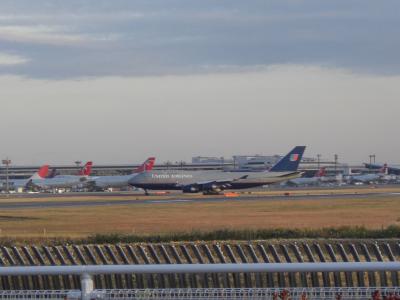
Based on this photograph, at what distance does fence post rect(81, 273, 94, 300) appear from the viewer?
7.18 metres

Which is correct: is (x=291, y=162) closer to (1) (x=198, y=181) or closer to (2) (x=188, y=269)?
(1) (x=198, y=181)

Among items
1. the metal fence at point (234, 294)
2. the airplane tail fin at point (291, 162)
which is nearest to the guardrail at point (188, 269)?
the metal fence at point (234, 294)

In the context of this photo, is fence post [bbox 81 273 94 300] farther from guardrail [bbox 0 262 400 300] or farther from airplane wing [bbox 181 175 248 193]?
airplane wing [bbox 181 175 248 193]

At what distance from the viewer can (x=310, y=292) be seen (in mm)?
7391

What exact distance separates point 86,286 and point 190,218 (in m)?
52.2

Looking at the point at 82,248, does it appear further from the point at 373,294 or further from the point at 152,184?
the point at 152,184

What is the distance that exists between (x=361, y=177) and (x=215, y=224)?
15095cm

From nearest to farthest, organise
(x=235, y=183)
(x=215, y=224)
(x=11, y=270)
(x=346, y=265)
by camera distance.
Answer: (x=346, y=265) < (x=11, y=270) < (x=215, y=224) < (x=235, y=183)

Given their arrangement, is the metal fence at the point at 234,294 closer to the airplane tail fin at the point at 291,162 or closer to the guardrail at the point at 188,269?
the guardrail at the point at 188,269

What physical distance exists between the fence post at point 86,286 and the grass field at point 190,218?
35.5m

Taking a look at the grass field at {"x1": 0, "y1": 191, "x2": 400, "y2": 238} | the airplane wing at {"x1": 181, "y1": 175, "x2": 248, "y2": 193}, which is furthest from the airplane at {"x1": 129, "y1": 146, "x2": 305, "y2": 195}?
the grass field at {"x1": 0, "y1": 191, "x2": 400, "y2": 238}

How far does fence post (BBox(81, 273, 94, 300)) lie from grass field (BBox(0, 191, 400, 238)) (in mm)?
35454

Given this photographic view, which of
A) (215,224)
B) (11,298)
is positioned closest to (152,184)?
(215,224)

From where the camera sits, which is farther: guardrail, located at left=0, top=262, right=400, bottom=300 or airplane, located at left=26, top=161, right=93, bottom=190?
airplane, located at left=26, top=161, right=93, bottom=190
